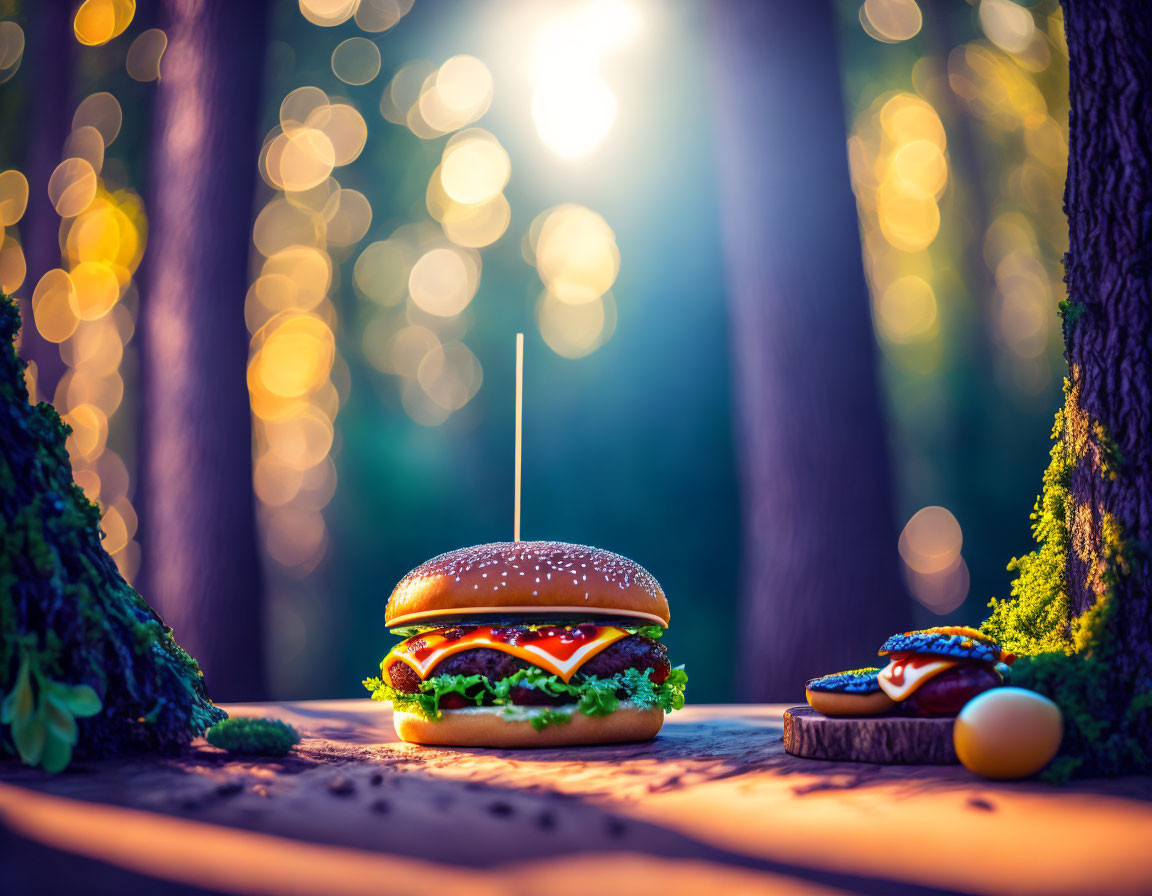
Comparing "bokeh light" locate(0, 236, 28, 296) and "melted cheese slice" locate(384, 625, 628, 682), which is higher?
"bokeh light" locate(0, 236, 28, 296)

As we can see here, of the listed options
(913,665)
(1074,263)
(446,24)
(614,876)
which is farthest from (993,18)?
(614,876)

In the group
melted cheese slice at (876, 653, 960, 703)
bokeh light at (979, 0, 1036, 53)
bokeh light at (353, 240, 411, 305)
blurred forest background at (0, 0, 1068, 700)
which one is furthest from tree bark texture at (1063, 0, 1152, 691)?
bokeh light at (353, 240, 411, 305)

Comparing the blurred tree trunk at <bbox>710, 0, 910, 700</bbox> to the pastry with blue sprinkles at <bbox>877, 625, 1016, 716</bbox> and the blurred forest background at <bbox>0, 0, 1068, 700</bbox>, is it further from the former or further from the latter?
the pastry with blue sprinkles at <bbox>877, 625, 1016, 716</bbox>

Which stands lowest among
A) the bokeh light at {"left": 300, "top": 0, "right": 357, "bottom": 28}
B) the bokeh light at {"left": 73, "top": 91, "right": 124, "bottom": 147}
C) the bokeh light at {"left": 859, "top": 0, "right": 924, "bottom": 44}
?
the bokeh light at {"left": 73, "top": 91, "right": 124, "bottom": 147}

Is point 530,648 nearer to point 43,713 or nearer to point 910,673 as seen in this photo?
point 910,673

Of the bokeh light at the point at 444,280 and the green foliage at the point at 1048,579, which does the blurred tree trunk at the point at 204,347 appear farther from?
the bokeh light at the point at 444,280

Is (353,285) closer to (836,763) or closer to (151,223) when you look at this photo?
(151,223)

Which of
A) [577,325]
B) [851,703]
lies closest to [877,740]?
[851,703]
